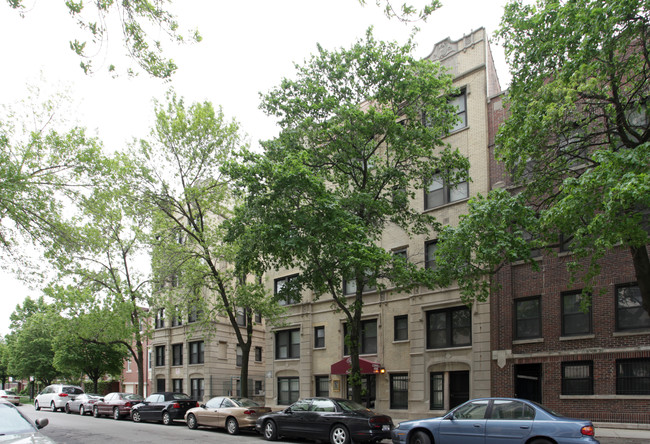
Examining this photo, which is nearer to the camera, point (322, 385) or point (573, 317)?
point (573, 317)

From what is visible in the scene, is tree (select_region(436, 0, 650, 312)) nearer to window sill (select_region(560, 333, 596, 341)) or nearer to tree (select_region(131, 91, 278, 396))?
window sill (select_region(560, 333, 596, 341))

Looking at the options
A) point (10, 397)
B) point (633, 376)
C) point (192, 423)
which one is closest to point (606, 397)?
point (633, 376)

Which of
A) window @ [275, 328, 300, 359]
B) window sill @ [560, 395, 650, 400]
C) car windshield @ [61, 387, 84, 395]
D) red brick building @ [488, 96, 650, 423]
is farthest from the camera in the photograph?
car windshield @ [61, 387, 84, 395]

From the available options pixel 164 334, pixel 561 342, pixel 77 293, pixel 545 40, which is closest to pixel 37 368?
pixel 164 334

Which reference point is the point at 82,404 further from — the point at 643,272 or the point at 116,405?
the point at 643,272

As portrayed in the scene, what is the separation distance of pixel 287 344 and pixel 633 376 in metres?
17.6

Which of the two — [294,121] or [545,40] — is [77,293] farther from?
[545,40]

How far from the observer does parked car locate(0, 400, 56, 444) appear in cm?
903

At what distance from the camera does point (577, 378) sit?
1905cm


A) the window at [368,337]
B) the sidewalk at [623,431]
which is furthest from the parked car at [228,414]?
the sidewalk at [623,431]

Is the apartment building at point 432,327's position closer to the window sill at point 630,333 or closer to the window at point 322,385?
the window at point 322,385

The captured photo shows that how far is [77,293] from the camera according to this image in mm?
33156

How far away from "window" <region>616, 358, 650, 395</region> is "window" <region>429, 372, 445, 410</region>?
269 inches

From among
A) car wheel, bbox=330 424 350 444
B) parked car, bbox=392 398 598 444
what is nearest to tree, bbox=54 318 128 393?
car wheel, bbox=330 424 350 444
